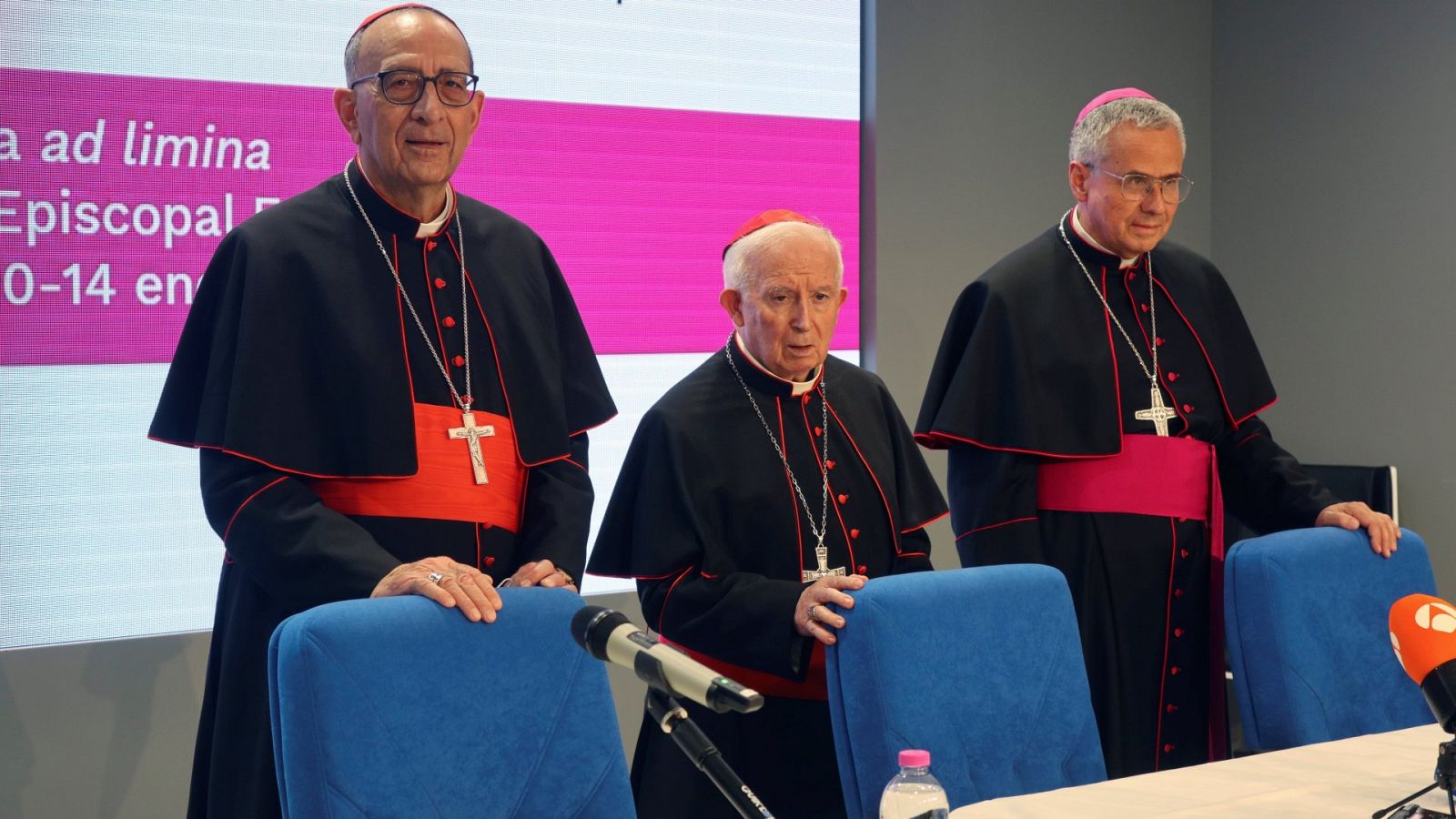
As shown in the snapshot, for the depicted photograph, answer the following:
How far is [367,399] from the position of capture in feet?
7.80

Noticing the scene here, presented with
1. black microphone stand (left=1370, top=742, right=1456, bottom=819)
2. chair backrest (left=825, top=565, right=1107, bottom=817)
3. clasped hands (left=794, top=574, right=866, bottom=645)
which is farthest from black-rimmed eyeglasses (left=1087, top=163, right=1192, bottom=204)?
black microphone stand (left=1370, top=742, right=1456, bottom=819)

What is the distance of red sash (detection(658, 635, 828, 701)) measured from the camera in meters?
2.49

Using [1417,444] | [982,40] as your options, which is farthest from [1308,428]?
[982,40]

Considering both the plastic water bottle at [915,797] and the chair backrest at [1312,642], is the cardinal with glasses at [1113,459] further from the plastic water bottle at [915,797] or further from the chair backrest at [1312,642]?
the plastic water bottle at [915,797]

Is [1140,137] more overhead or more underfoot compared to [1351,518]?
more overhead

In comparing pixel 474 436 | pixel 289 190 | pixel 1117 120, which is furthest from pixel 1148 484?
pixel 289 190

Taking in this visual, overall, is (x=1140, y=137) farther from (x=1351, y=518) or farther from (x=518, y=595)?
(x=518, y=595)

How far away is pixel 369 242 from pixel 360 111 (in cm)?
23

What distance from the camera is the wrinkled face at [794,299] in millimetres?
2616

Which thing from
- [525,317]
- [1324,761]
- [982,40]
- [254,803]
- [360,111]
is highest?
[982,40]

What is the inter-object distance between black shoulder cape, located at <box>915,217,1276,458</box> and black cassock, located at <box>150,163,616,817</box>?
2.94ft

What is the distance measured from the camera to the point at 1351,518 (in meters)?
2.75

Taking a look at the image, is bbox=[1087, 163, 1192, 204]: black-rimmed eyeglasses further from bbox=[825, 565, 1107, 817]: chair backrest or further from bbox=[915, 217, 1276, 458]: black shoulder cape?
bbox=[825, 565, 1107, 817]: chair backrest

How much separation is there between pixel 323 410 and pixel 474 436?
26 cm
